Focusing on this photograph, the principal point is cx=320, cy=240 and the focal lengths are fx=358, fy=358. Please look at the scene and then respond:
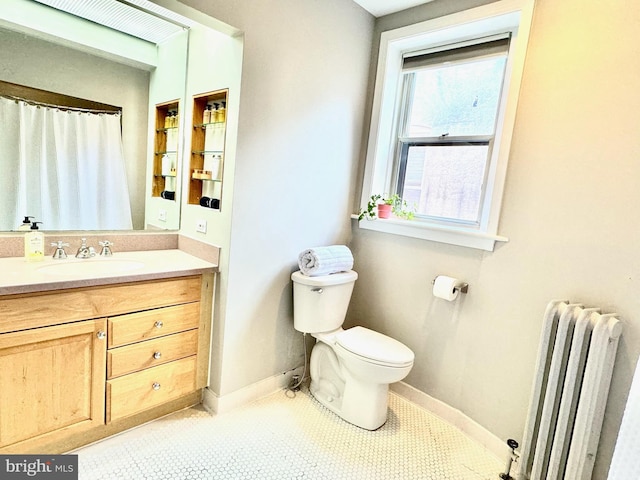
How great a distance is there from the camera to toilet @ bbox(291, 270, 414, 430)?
6.15ft

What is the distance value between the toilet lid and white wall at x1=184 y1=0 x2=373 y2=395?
0.43m

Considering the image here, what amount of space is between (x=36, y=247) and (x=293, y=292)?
50.9 inches

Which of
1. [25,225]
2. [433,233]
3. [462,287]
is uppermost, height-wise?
[433,233]

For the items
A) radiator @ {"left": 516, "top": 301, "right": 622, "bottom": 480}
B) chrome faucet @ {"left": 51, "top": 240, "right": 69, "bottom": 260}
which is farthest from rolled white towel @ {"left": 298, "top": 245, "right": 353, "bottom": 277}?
chrome faucet @ {"left": 51, "top": 240, "right": 69, "bottom": 260}

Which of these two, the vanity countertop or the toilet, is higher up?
the vanity countertop

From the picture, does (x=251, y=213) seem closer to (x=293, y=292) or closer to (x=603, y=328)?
(x=293, y=292)

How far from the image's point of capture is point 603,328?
1344 millimetres

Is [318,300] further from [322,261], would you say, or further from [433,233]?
[433,233]

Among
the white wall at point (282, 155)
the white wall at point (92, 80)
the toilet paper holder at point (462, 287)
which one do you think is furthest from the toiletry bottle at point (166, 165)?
the toilet paper holder at point (462, 287)

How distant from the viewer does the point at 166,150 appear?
2.19 metres

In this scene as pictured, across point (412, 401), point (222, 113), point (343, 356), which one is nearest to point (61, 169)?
point (222, 113)

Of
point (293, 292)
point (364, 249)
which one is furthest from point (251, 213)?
point (364, 249)

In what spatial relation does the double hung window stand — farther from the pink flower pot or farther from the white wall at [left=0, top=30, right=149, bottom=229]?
the white wall at [left=0, top=30, right=149, bottom=229]

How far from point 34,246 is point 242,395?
130cm
